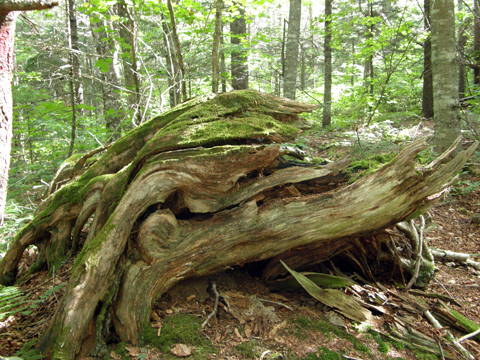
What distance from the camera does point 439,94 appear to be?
6422 millimetres

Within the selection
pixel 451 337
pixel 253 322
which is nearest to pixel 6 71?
pixel 253 322

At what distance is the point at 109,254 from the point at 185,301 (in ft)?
3.20

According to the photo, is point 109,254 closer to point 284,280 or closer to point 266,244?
point 266,244

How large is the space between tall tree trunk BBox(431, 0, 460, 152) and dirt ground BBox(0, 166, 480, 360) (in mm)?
3891

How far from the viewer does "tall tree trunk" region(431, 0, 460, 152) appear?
620 centimetres

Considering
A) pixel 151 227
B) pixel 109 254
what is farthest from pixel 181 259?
pixel 109 254

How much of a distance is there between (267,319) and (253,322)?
15 cm

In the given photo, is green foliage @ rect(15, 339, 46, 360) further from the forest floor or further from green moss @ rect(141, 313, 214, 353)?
green moss @ rect(141, 313, 214, 353)

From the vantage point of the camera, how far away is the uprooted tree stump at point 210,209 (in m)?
2.69

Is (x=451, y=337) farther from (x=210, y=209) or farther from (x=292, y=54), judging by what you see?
(x=292, y=54)

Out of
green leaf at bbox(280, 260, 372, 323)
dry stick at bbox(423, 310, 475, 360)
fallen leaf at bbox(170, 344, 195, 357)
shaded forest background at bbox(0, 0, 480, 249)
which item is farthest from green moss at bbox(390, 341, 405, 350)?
shaded forest background at bbox(0, 0, 480, 249)

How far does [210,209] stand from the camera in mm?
3064

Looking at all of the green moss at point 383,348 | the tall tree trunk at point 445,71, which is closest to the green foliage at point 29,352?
the green moss at point 383,348

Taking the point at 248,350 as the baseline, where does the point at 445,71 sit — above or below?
above
